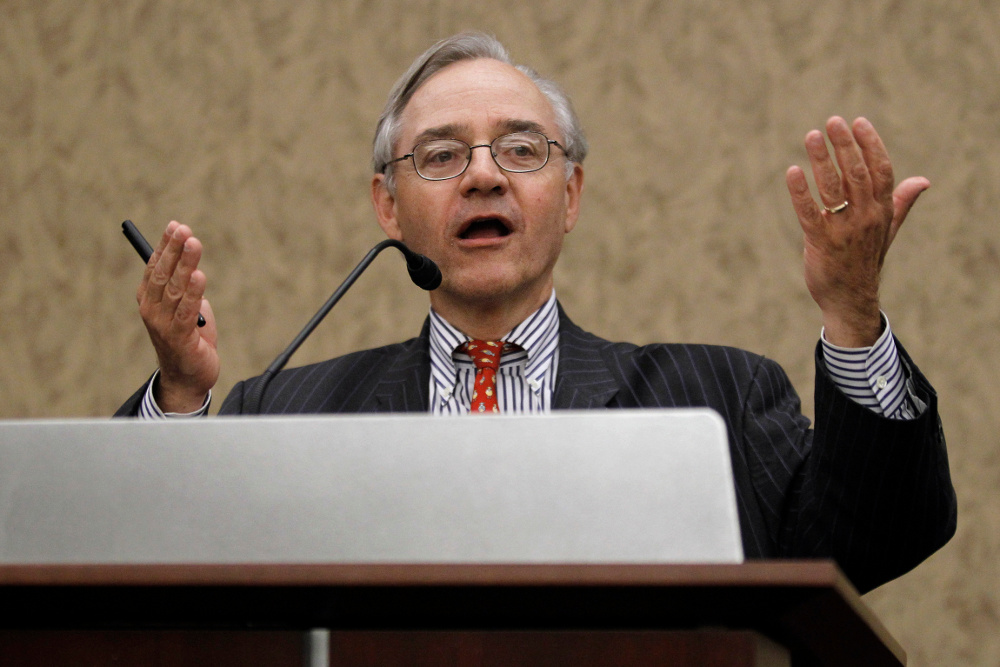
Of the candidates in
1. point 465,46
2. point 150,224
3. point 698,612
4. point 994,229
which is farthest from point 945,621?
→ point 150,224

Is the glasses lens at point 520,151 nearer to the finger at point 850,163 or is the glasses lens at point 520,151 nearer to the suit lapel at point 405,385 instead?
the suit lapel at point 405,385

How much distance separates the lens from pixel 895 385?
0.97 meters

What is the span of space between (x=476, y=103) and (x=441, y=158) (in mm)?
96

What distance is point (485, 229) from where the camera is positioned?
1493mm

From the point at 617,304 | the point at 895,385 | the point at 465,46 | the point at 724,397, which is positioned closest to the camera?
the point at 895,385

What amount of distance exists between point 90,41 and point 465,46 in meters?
1.07

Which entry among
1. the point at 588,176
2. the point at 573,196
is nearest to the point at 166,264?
the point at 573,196

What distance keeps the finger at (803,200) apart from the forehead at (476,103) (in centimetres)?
66

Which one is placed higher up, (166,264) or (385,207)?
(385,207)

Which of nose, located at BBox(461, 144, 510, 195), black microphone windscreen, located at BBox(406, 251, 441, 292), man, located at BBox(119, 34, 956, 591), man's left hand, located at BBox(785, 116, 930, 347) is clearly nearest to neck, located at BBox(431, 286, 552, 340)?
man, located at BBox(119, 34, 956, 591)

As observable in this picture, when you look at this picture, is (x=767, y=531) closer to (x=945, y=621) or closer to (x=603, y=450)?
(x=603, y=450)

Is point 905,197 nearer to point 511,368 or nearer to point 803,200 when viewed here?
point 803,200

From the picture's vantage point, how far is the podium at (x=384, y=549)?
1.79 feet

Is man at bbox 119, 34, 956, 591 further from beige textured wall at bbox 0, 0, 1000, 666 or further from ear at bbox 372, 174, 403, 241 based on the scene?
beige textured wall at bbox 0, 0, 1000, 666
